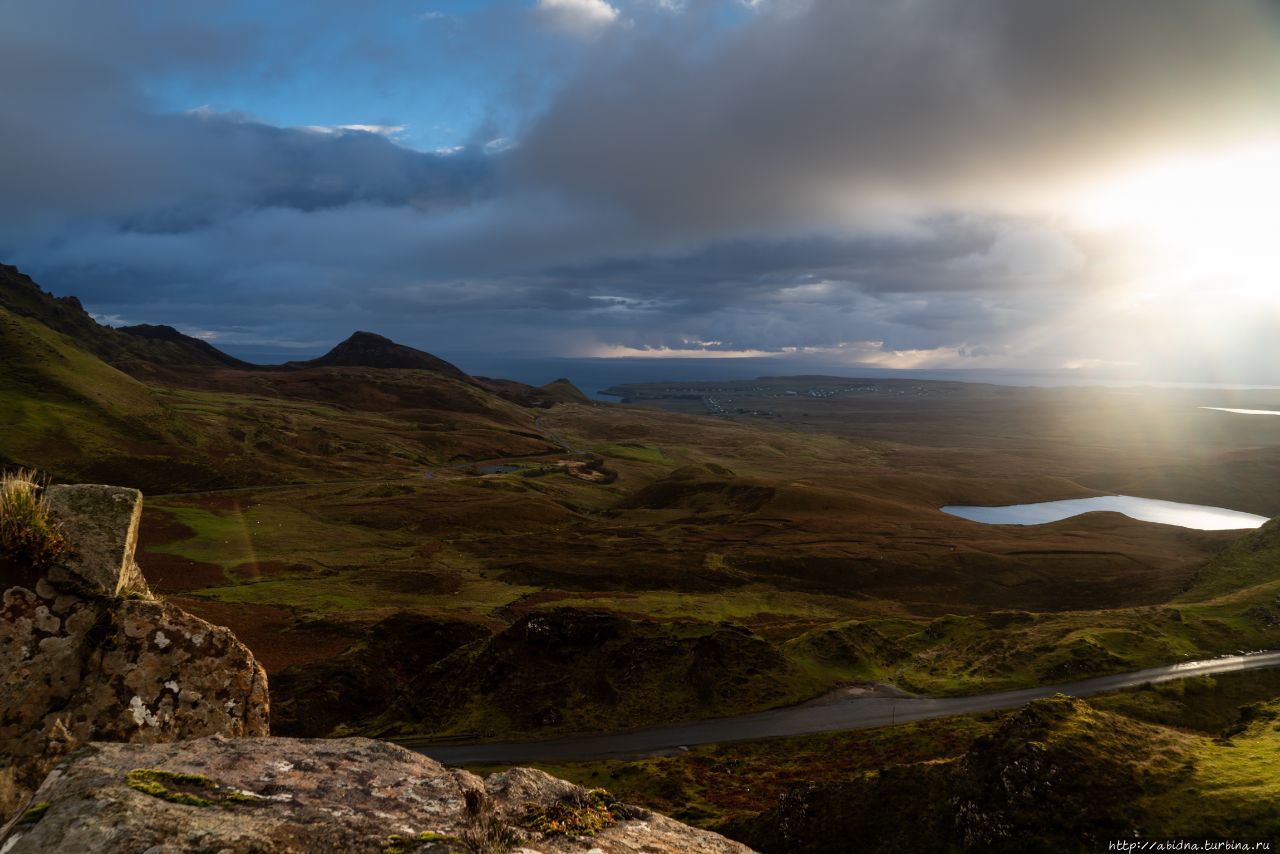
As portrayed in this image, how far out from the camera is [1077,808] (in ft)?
81.8

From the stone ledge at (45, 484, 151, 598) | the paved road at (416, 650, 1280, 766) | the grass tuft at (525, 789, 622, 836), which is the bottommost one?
the paved road at (416, 650, 1280, 766)

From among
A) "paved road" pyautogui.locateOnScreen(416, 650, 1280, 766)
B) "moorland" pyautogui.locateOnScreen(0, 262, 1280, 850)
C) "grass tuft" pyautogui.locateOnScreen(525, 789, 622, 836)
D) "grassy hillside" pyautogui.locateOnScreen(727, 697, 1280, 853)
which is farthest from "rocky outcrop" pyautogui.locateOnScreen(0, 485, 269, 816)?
"paved road" pyautogui.locateOnScreen(416, 650, 1280, 766)

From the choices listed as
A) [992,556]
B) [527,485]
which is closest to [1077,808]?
[992,556]

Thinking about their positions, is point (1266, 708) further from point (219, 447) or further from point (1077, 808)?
point (219, 447)

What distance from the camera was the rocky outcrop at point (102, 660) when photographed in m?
11.0

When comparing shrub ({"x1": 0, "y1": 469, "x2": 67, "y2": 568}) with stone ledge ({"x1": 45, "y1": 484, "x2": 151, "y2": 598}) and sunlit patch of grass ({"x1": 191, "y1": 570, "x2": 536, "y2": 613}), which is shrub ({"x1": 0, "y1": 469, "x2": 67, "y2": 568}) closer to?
stone ledge ({"x1": 45, "y1": 484, "x2": 151, "y2": 598})

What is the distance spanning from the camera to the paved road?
53.2 m

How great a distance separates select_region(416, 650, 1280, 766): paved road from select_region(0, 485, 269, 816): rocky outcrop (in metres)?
43.4

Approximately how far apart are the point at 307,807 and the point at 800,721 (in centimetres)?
5885

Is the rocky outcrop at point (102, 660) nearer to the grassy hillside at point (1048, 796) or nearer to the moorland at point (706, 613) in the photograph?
the grassy hillside at point (1048, 796)

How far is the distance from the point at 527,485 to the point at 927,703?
5598 inches

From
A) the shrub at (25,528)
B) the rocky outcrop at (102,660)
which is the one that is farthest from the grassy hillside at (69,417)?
the shrub at (25,528)

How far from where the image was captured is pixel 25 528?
11.9m

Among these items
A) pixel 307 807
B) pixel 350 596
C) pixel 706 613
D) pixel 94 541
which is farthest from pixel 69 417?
pixel 307 807
